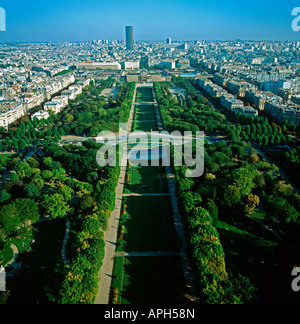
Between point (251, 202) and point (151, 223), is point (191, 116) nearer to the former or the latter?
point (251, 202)

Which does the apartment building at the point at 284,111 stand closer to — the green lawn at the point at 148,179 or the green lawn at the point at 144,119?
the green lawn at the point at 144,119

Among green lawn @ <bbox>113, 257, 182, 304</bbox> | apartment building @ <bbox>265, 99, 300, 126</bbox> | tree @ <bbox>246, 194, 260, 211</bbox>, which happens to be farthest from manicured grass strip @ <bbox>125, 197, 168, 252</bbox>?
apartment building @ <bbox>265, 99, 300, 126</bbox>

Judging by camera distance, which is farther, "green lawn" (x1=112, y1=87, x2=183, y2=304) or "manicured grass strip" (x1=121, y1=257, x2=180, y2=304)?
"green lawn" (x1=112, y1=87, x2=183, y2=304)

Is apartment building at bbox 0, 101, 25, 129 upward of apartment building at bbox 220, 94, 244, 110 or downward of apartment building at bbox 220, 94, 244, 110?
downward

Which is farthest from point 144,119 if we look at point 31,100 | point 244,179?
point 244,179

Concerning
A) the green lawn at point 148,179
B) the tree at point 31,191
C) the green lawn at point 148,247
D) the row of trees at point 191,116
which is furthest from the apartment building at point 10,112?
the green lawn at point 148,247

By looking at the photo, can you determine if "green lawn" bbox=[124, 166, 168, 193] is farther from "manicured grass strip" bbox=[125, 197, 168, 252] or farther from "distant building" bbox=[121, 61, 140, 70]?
"distant building" bbox=[121, 61, 140, 70]

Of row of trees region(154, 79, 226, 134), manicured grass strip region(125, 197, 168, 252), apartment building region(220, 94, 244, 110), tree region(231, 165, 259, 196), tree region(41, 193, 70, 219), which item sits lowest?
manicured grass strip region(125, 197, 168, 252)

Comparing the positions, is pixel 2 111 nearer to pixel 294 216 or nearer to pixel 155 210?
pixel 155 210

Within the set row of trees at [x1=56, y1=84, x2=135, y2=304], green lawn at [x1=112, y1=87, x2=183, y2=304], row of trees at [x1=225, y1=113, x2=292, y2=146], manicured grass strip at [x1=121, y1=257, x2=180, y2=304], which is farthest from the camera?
row of trees at [x1=225, y1=113, x2=292, y2=146]
